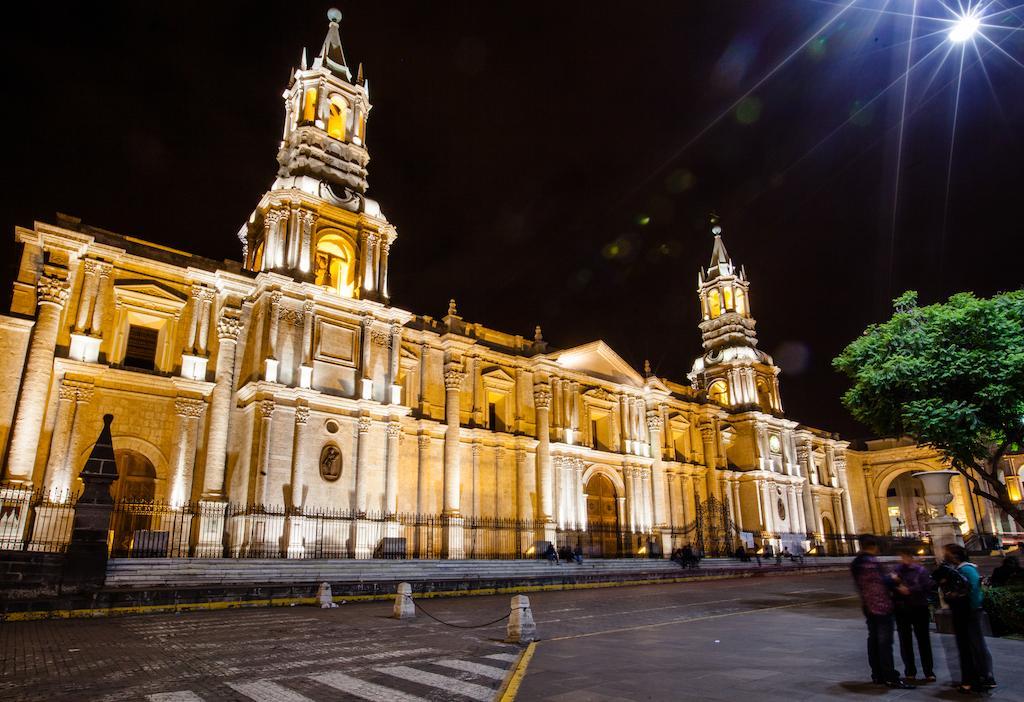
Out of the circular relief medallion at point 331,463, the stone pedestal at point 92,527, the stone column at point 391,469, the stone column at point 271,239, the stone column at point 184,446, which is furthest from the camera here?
the stone column at point 271,239

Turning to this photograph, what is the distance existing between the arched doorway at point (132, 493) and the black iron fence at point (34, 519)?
1612 millimetres

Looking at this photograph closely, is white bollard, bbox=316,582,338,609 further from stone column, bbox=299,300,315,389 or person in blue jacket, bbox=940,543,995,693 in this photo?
person in blue jacket, bbox=940,543,995,693

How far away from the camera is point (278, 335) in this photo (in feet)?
77.2

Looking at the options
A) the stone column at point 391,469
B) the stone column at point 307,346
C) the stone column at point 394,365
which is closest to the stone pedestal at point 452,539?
the stone column at point 391,469

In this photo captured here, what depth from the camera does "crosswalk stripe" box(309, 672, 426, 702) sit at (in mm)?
6004

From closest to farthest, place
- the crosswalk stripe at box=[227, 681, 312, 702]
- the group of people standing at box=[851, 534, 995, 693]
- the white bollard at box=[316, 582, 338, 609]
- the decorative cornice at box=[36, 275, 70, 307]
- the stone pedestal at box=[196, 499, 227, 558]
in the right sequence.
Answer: the crosswalk stripe at box=[227, 681, 312, 702] → the group of people standing at box=[851, 534, 995, 693] → the white bollard at box=[316, 582, 338, 609] → the decorative cornice at box=[36, 275, 70, 307] → the stone pedestal at box=[196, 499, 227, 558]

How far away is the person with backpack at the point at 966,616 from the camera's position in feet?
20.4

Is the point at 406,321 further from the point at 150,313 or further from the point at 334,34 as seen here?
the point at 334,34

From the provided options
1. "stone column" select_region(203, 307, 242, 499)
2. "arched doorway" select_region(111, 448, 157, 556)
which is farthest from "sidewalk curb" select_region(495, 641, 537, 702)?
"stone column" select_region(203, 307, 242, 499)

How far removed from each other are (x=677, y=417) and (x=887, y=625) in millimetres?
36478

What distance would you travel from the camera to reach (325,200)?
88.8 ft

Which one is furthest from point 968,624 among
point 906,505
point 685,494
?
point 906,505

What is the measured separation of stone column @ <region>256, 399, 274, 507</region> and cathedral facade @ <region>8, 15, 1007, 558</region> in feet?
0.23

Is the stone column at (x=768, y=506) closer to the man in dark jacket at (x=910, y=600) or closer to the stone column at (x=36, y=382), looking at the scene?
the man in dark jacket at (x=910, y=600)
